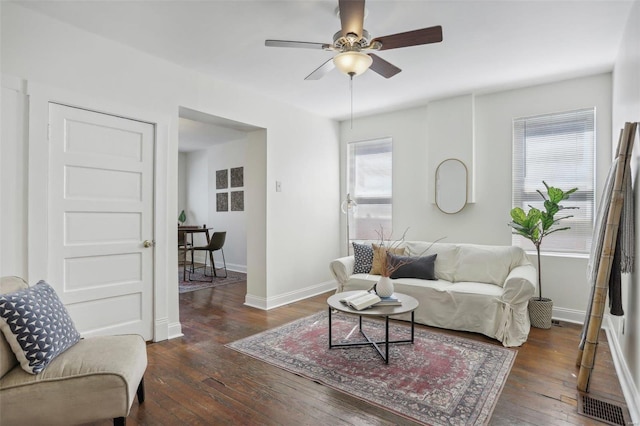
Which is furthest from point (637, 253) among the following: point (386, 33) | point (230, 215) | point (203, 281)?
point (230, 215)

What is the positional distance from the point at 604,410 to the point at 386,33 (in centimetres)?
299

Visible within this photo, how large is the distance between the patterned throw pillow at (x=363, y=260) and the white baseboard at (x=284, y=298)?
3.10 feet

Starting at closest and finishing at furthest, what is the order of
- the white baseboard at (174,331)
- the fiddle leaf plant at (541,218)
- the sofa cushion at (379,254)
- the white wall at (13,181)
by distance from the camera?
the white wall at (13,181)
the white baseboard at (174,331)
the fiddle leaf plant at (541,218)
the sofa cushion at (379,254)

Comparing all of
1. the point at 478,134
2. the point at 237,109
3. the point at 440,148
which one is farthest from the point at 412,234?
the point at 237,109

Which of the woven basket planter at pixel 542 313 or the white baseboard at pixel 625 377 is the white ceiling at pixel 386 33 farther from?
the white baseboard at pixel 625 377

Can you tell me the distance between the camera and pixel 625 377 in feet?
7.55

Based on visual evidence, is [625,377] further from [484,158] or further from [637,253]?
[484,158]

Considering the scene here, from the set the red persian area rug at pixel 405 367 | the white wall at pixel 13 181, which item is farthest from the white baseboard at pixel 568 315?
the white wall at pixel 13 181

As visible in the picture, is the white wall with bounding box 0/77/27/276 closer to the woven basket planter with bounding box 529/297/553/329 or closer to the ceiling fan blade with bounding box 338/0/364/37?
the ceiling fan blade with bounding box 338/0/364/37

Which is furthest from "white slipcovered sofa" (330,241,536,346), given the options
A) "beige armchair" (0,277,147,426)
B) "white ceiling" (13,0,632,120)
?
"beige armchair" (0,277,147,426)

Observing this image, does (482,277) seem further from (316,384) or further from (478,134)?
(316,384)

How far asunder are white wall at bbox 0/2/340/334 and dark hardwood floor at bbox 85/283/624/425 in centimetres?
80

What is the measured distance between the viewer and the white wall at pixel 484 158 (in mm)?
3701

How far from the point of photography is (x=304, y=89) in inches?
160
